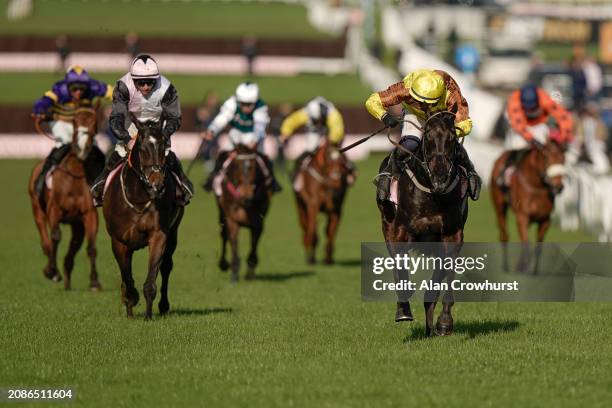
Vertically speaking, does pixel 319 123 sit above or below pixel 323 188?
above

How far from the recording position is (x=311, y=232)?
22.1 meters

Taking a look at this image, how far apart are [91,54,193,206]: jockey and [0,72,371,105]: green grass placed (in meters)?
34.4

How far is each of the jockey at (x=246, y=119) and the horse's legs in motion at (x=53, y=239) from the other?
8.79 ft

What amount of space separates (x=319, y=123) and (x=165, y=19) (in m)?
50.0

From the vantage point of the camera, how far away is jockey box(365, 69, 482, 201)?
11.8 metres

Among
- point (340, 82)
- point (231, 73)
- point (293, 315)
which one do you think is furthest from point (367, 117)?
point (293, 315)

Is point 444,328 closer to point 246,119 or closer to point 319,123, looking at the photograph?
point 246,119

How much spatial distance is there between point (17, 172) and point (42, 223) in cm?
2226

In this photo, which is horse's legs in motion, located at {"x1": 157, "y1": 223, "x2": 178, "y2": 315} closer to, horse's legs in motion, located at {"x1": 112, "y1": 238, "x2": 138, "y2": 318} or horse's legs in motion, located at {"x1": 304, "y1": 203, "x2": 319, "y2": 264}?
horse's legs in motion, located at {"x1": 112, "y1": 238, "x2": 138, "y2": 318}

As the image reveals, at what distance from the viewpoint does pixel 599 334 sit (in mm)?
Result: 11922

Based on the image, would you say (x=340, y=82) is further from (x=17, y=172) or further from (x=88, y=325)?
(x=88, y=325)

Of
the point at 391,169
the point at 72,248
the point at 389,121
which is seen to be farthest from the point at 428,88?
the point at 72,248

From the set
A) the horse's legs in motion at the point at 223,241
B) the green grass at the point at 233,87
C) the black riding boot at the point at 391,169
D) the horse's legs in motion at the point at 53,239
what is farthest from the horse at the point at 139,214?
the green grass at the point at 233,87

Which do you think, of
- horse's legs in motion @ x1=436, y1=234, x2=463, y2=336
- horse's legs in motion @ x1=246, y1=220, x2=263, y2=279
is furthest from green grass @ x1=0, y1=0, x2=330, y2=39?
horse's legs in motion @ x1=436, y1=234, x2=463, y2=336
